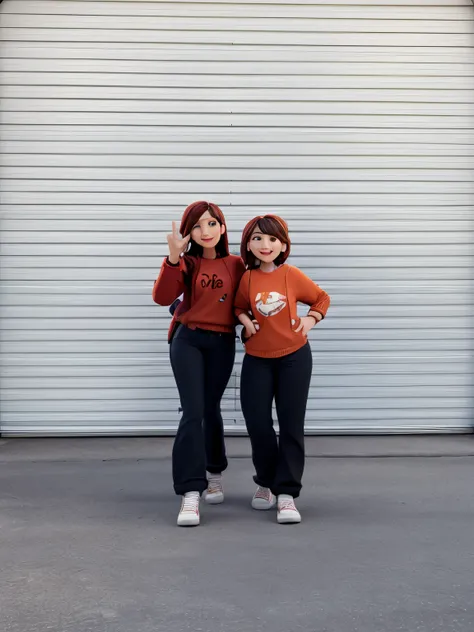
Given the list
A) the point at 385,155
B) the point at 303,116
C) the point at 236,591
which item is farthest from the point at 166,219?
the point at 236,591

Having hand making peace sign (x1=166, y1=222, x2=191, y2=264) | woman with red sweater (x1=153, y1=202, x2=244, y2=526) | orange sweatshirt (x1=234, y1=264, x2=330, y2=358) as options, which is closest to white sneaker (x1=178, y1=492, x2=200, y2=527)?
woman with red sweater (x1=153, y1=202, x2=244, y2=526)

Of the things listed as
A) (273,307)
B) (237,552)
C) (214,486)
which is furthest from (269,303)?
(237,552)

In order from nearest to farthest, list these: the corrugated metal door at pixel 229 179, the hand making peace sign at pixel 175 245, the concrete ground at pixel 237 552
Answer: the concrete ground at pixel 237 552
the hand making peace sign at pixel 175 245
the corrugated metal door at pixel 229 179

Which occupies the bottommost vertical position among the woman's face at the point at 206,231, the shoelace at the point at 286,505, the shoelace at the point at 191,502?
the shoelace at the point at 286,505

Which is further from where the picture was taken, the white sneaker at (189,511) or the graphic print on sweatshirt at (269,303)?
the graphic print on sweatshirt at (269,303)

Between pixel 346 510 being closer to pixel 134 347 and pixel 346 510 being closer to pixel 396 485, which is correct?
pixel 396 485

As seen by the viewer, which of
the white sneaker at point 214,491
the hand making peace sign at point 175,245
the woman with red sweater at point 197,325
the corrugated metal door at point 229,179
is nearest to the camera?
the hand making peace sign at point 175,245

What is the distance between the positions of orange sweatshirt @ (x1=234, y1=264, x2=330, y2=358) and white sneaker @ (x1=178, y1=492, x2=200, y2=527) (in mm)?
816

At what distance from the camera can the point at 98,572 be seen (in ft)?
12.0

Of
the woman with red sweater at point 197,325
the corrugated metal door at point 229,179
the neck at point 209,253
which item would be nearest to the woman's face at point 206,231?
the woman with red sweater at point 197,325

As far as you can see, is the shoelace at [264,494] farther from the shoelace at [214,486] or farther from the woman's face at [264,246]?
the woman's face at [264,246]

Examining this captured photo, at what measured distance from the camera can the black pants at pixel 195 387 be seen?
4.48 meters

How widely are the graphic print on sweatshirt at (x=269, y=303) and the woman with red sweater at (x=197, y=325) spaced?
19 cm

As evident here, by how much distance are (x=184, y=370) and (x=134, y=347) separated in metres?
2.56
